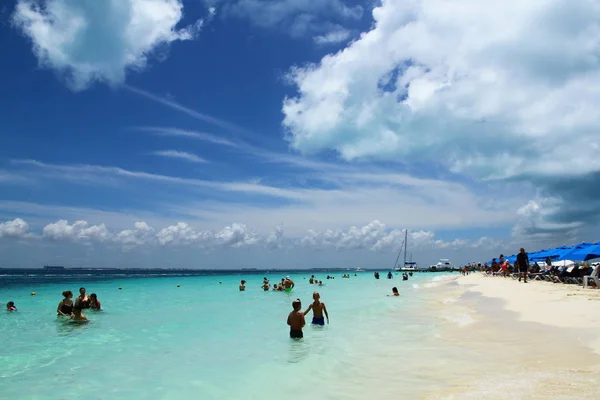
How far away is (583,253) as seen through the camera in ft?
89.2

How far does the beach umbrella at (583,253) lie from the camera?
26438 millimetres

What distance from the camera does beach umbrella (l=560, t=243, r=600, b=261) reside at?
26.4m

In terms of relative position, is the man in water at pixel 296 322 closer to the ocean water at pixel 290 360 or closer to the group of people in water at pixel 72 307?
the ocean water at pixel 290 360

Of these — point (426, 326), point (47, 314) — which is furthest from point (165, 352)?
point (47, 314)

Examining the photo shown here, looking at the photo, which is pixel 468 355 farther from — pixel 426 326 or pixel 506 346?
pixel 426 326

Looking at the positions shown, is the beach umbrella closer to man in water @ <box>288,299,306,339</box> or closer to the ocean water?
the ocean water


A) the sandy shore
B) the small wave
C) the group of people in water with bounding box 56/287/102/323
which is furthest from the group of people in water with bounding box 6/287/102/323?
the sandy shore

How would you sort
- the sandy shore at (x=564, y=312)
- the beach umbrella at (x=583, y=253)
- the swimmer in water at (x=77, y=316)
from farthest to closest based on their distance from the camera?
1. the beach umbrella at (x=583, y=253)
2. the swimmer in water at (x=77, y=316)
3. the sandy shore at (x=564, y=312)

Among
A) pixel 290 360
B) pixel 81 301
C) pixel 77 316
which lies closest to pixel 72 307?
pixel 81 301

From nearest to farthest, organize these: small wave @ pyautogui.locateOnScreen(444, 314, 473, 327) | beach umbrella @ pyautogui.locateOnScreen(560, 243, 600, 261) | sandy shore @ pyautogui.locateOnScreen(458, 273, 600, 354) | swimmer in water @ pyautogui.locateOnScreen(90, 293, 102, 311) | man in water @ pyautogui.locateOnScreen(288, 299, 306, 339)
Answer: sandy shore @ pyautogui.locateOnScreen(458, 273, 600, 354)
man in water @ pyautogui.locateOnScreen(288, 299, 306, 339)
small wave @ pyautogui.locateOnScreen(444, 314, 473, 327)
swimmer in water @ pyautogui.locateOnScreen(90, 293, 102, 311)
beach umbrella @ pyautogui.locateOnScreen(560, 243, 600, 261)

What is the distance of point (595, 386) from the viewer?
5.73 m

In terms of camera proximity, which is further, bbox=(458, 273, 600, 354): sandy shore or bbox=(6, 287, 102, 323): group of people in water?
bbox=(6, 287, 102, 323): group of people in water

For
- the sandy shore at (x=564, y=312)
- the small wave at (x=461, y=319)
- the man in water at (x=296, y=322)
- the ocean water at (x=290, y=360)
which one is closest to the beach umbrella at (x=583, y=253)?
the sandy shore at (x=564, y=312)

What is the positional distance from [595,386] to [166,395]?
7.00 meters
